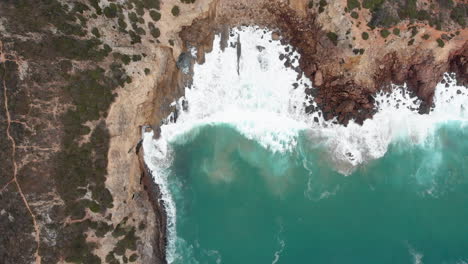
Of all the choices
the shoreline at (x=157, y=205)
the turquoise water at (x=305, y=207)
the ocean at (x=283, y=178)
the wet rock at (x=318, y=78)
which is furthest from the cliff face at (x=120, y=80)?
the turquoise water at (x=305, y=207)

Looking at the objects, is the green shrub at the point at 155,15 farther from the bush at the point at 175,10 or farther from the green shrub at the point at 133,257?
the green shrub at the point at 133,257

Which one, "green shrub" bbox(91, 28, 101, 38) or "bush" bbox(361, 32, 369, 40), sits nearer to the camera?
"green shrub" bbox(91, 28, 101, 38)

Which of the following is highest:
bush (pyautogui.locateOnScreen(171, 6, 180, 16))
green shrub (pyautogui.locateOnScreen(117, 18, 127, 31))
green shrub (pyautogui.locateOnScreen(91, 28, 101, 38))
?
bush (pyautogui.locateOnScreen(171, 6, 180, 16))

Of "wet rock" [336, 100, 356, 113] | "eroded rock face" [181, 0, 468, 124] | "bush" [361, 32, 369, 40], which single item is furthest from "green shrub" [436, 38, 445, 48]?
"wet rock" [336, 100, 356, 113]

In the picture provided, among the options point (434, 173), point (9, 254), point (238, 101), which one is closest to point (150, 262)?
point (9, 254)

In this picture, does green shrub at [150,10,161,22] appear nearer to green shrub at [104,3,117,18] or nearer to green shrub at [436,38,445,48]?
green shrub at [104,3,117,18]

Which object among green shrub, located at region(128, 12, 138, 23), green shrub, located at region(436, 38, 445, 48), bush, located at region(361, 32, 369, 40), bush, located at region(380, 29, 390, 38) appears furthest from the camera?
green shrub, located at region(436, 38, 445, 48)

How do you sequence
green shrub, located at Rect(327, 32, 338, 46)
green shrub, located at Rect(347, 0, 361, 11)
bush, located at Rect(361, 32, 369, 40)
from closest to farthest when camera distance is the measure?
green shrub, located at Rect(347, 0, 361, 11)
bush, located at Rect(361, 32, 369, 40)
green shrub, located at Rect(327, 32, 338, 46)

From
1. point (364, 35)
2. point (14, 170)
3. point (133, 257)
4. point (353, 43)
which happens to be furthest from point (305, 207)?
point (14, 170)
